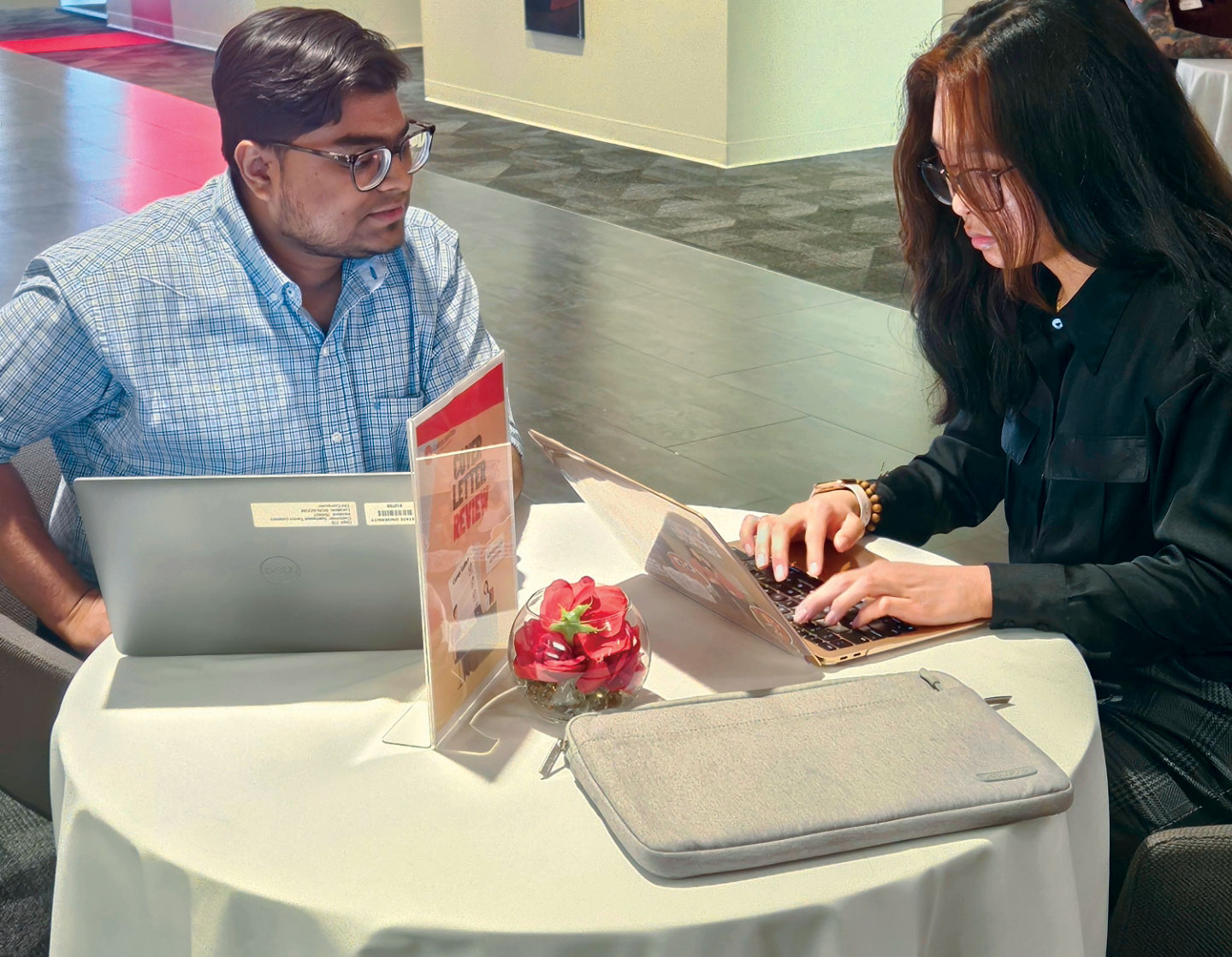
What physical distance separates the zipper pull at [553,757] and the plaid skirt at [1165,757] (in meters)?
0.69

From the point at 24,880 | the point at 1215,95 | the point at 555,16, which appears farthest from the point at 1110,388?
the point at 555,16

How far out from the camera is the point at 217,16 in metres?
14.1

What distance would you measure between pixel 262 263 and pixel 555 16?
8206mm

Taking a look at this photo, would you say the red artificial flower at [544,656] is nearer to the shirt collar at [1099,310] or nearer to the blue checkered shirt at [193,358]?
the blue checkered shirt at [193,358]

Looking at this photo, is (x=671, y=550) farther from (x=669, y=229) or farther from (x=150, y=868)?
(x=669, y=229)

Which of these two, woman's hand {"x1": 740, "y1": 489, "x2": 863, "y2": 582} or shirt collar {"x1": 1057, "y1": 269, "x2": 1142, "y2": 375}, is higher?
shirt collar {"x1": 1057, "y1": 269, "x2": 1142, "y2": 375}

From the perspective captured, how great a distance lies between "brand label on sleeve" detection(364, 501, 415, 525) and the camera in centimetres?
125

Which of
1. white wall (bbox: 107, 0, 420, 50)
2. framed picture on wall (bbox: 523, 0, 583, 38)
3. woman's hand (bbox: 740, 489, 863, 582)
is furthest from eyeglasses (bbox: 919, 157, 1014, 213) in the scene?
white wall (bbox: 107, 0, 420, 50)

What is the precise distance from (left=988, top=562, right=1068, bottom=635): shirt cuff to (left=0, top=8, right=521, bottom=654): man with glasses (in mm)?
631

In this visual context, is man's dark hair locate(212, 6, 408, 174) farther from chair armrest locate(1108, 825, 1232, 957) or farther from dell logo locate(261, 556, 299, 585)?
chair armrest locate(1108, 825, 1232, 957)

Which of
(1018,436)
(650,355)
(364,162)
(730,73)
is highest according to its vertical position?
(364,162)

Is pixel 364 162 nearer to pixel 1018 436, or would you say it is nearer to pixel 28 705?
pixel 28 705

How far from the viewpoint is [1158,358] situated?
1.60 m

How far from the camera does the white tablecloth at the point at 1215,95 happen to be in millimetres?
4887
